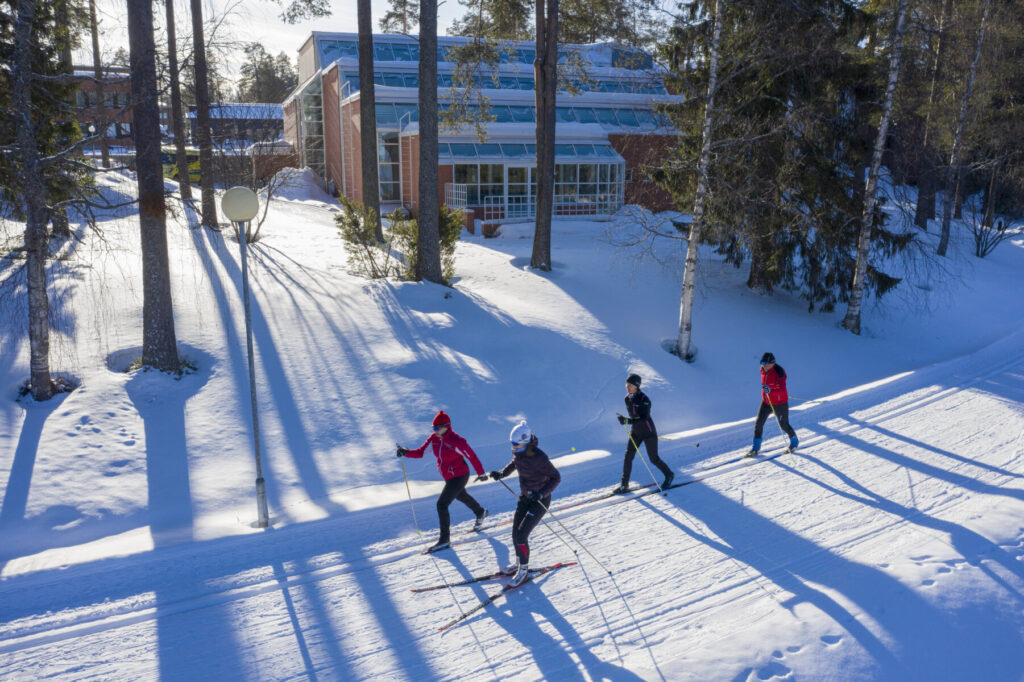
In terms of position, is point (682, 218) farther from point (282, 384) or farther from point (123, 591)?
point (123, 591)

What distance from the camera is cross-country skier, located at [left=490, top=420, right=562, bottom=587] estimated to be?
21.2 feet

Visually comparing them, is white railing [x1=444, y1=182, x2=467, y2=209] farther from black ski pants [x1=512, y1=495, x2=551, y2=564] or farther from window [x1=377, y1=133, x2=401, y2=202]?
black ski pants [x1=512, y1=495, x2=551, y2=564]

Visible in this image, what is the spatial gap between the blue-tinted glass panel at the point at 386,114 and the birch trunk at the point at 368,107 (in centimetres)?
914

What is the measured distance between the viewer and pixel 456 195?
25703 mm

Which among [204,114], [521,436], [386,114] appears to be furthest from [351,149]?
[521,436]

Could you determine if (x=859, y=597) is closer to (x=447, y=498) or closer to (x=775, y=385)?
(x=775, y=385)

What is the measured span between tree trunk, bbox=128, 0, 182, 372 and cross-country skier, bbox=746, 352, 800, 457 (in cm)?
909

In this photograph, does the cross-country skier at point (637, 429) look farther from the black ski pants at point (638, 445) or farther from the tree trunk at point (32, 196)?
the tree trunk at point (32, 196)

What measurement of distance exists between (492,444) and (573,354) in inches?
134

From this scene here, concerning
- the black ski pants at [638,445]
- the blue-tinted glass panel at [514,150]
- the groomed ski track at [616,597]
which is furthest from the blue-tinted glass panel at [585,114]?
the groomed ski track at [616,597]

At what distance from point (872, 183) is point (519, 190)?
14.4 meters

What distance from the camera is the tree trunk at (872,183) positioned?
1384 centimetres

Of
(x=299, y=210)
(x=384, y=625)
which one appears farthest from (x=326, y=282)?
(x=299, y=210)

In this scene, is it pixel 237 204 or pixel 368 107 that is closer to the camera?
pixel 237 204
